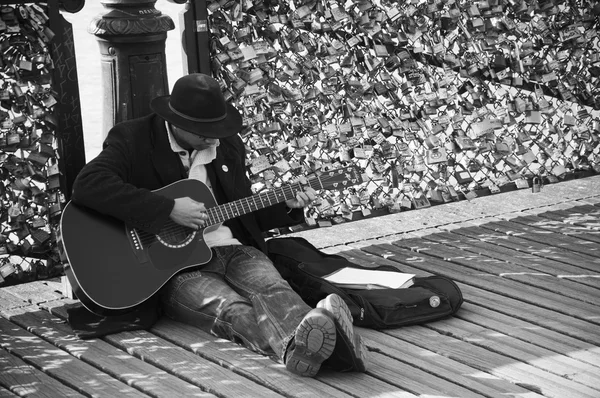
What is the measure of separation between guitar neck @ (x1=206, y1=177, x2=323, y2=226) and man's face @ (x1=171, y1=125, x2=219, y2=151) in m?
0.26

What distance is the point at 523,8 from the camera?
18.0 feet

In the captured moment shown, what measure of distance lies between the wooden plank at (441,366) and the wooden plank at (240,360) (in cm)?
39

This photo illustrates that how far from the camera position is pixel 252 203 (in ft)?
13.7

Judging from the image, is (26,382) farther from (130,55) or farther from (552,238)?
(552,238)

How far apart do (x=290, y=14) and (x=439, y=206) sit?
157 centimetres

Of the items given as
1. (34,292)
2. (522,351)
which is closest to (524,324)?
(522,351)

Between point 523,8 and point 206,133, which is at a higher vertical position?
point 523,8

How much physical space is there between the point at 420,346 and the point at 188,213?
105cm

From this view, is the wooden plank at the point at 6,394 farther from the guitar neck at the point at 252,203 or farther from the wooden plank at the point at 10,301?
the guitar neck at the point at 252,203

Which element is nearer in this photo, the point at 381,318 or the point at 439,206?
the point at 381,318

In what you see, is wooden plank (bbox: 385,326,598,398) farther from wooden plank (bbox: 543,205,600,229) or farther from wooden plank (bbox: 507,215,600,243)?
wooden plank (bbox: 543,205,600,229)

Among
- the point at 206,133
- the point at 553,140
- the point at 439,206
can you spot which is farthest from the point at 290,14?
the point at 553,140

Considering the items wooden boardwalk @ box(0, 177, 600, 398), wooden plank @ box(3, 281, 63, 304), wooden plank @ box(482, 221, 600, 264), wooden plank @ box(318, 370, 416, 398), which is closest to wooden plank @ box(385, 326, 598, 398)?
wooden boardwalk @ box(0, 177, 600, 398)

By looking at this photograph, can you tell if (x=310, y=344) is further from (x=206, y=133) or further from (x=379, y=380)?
(x=206, y=133)
